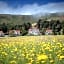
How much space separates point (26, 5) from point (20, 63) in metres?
1.57

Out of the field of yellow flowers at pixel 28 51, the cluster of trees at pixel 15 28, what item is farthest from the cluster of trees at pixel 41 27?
the field of yellow flowers at pixel 28 51

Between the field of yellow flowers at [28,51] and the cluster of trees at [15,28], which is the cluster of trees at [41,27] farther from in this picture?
the field of yellow flowers at [28,51]

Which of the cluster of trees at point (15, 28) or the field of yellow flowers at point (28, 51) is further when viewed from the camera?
the cluster of trees at point (15, 28)

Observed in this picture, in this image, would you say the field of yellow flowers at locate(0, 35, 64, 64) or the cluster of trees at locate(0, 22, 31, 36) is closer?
the field of yellow flowers at locate(0, 35, 64, 64)

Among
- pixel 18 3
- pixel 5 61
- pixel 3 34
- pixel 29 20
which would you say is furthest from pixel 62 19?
pixel 5 61

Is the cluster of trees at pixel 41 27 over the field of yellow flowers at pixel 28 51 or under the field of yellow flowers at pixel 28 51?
over

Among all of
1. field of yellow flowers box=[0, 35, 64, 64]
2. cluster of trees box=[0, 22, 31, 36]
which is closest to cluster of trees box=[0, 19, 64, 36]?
cluster of trees box=[0, 22, 31, 36]

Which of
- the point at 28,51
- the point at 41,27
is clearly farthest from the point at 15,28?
the point at 28,51

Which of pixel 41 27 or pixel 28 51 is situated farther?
pixel 41 27

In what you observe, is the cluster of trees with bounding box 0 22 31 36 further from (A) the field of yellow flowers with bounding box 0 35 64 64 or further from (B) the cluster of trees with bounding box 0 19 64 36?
(A) the field of yellow flowers with bounding box 0 35 64 64

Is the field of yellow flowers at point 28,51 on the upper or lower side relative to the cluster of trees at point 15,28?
lower

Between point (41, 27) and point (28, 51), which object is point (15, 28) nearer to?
point (41, 27)

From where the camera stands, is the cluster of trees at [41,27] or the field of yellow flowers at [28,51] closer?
the field of yellow flowers at [28,51]

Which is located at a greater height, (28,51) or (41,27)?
(41,27)
